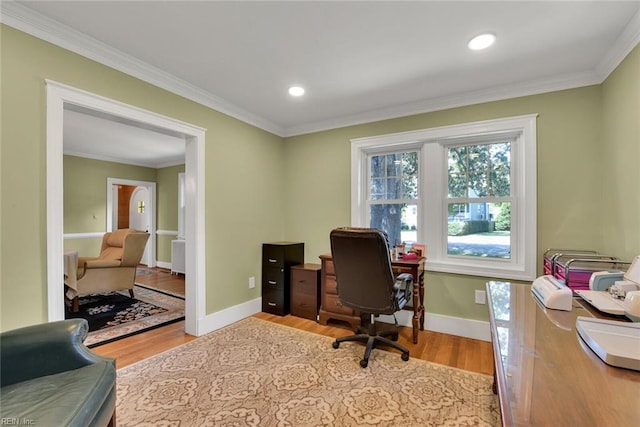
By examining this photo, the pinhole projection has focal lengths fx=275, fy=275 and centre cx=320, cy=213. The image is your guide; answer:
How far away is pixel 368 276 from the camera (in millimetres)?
2197

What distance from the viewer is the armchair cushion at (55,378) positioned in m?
1.04

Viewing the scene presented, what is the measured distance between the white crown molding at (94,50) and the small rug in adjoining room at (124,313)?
7.91ft

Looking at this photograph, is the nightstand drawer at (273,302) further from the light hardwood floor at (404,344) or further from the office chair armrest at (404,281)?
the office chair armrest at (404,281)

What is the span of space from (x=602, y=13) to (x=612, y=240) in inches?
62.2

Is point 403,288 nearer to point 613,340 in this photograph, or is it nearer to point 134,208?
point 613,340

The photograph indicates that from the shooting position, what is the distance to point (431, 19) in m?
1.70

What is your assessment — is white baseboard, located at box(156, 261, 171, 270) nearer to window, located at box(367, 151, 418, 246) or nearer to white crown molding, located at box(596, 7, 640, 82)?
window, located at box(367, 151, 418, 246)

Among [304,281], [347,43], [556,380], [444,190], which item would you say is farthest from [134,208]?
[556,380]

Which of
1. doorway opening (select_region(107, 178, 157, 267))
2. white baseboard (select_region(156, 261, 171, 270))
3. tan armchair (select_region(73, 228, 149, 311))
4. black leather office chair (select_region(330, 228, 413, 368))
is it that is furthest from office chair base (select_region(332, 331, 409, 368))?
doorway opening (select_region(107, 178, 157, 267))

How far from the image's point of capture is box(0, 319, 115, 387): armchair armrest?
122 cm

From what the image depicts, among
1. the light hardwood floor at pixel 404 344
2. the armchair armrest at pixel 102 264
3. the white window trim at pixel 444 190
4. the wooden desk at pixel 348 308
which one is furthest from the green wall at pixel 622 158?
the armchair armrest at pixel 102 264

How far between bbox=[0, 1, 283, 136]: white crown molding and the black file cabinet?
1.73 meters

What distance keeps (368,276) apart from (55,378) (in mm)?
1862

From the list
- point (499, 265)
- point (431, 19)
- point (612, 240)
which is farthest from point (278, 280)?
point (612, 240)
